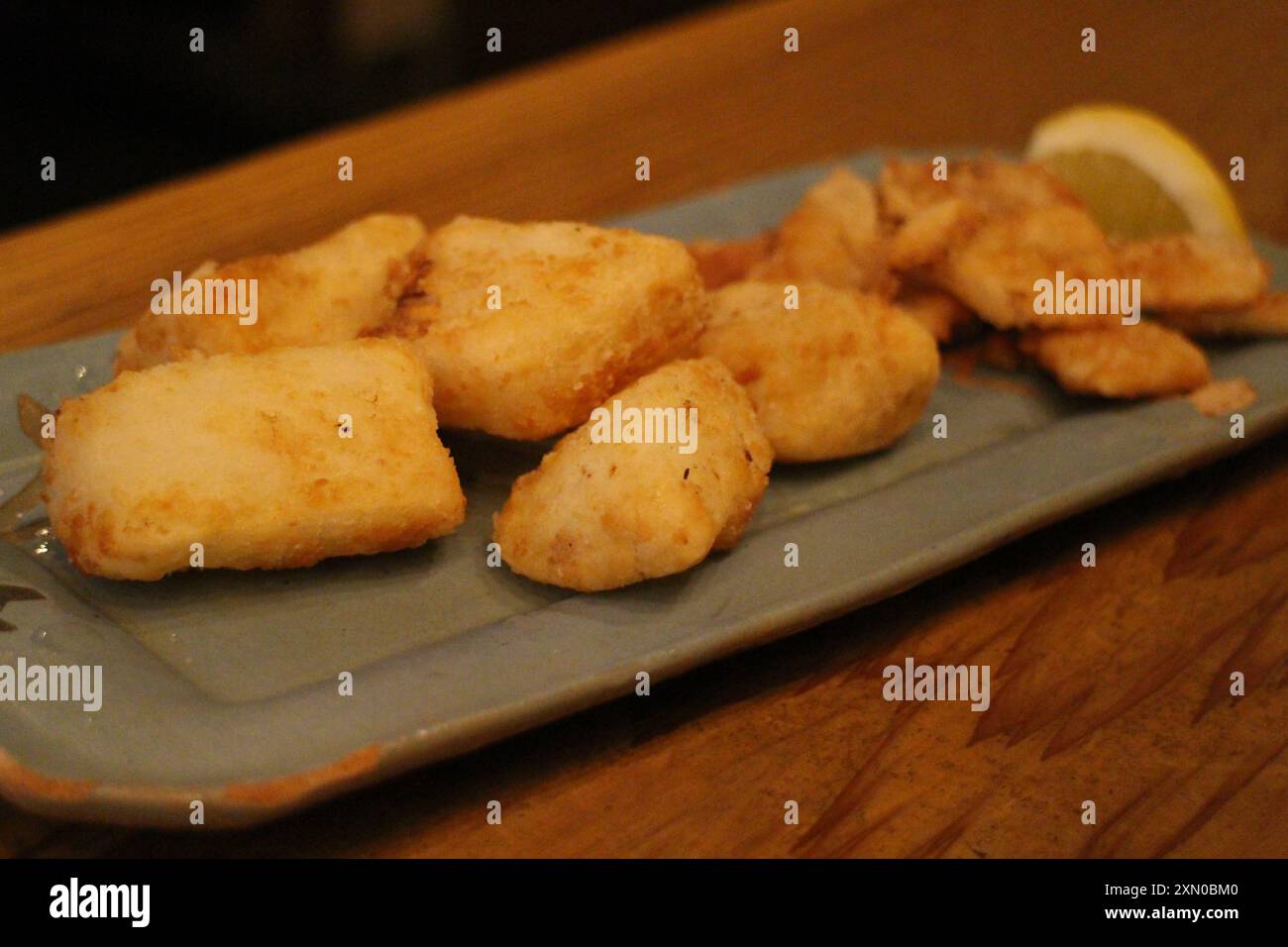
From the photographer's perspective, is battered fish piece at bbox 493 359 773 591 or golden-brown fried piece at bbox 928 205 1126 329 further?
golden-brown fried piece at bbox 928 205 1126 329

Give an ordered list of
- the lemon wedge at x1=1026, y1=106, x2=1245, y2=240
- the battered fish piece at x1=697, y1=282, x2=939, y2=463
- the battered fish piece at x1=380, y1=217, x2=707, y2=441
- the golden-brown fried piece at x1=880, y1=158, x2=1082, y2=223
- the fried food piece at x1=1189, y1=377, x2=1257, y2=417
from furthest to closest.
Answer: the lemon wedge at x1=1026, y1=106, x2=1245, y2=240 → the golden-brown fried piece at x1=880, y1=158, x2=1082, y2=223 → the fried food piece at x1=1189, y1=377, x2=1257, y2=417 → the battered fish piece at x1=697, y1=282, x2=939, y2=463 → the battered fish piece at x1=380, y1=217, x2=707, y2=441

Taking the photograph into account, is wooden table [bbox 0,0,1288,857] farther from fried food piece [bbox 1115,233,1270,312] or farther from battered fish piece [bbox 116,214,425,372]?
battered fish piece [bbox 116,214,425,372]

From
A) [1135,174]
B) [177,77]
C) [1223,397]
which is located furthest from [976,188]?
[177,77]

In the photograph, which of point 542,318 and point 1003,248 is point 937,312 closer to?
point 1003,248

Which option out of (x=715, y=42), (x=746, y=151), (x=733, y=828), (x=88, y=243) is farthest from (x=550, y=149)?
(x=733, y=828)

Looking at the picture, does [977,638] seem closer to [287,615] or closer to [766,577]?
[766,577]

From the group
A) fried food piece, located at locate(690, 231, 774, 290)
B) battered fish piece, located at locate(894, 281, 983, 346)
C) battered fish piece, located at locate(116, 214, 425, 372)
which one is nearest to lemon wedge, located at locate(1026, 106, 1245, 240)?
battered fish piece, located at locate(894, 281, 983, 346)
